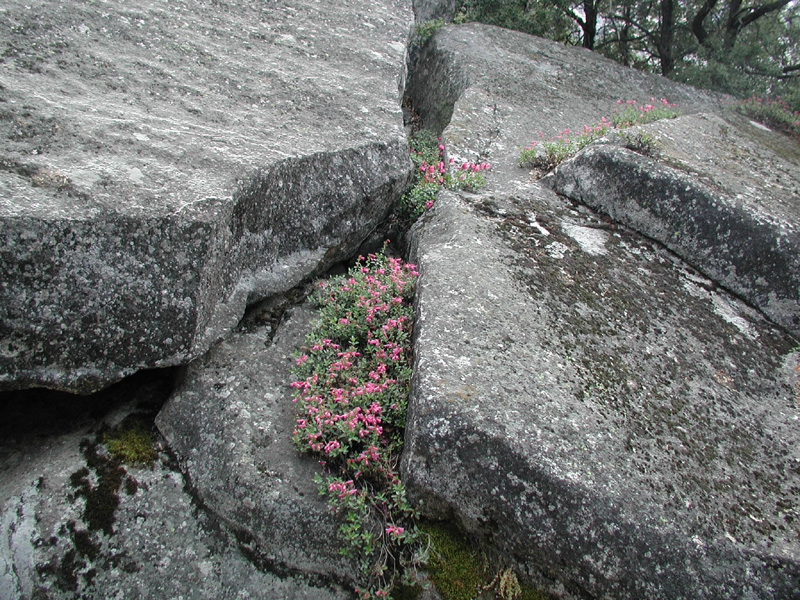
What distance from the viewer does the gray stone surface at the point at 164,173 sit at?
11.1ft

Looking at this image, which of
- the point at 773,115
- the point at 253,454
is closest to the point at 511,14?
the point at 773,115

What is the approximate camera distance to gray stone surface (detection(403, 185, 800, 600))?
3.05 metres

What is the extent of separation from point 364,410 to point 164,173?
7.80 feet

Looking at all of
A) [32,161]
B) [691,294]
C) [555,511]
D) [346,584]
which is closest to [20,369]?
[32,161]

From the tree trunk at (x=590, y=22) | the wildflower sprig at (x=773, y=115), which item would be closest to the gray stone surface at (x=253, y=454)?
the wildflower sprig at (x=773, y=115)

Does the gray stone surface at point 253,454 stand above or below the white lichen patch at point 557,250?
below

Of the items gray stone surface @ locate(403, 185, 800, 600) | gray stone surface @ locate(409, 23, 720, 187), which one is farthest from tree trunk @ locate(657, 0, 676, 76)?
gray stone surface @ locate(403, 185, 800, 600)

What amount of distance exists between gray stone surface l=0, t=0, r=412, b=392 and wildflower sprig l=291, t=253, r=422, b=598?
71cm

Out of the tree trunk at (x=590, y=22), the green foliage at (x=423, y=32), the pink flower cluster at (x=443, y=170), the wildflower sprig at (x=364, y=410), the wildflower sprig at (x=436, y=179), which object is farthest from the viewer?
the tree trunk at (x=590, y=22)

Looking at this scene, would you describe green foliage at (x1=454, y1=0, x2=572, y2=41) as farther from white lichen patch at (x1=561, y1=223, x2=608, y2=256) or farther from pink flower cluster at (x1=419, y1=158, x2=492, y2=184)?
white lichen patch at (x1=561, y1=223, x2=608, y2=256)

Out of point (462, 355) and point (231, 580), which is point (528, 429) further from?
point (231, 580)

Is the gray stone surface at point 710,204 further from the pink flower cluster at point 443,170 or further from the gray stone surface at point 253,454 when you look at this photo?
the gray stone surface at point 253,454

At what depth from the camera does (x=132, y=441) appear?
3.91 metres

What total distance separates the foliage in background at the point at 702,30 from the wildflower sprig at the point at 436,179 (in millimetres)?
6946
